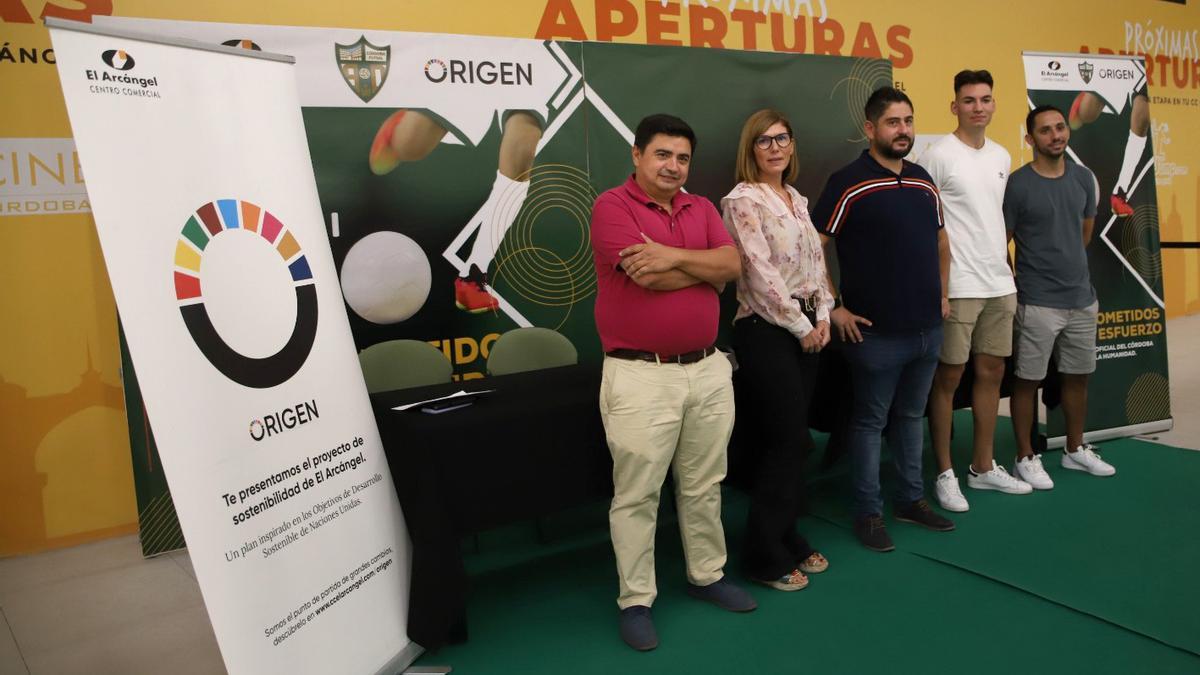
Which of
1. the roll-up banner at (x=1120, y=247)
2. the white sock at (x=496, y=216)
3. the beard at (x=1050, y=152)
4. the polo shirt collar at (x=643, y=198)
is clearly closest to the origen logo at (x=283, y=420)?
the polo shirt collar at (x=643, y=198)

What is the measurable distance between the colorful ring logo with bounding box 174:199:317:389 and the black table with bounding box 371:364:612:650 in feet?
1.39

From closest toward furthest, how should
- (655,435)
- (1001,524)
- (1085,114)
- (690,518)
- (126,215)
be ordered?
(126,215)
(655,435)
(690,518)
(1001,524)
(1085,114)

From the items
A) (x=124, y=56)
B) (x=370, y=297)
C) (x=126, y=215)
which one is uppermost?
(x=124, y=56)

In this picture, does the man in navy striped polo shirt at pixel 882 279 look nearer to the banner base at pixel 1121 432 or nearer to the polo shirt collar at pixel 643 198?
the polo shirt collar at pixel 643 198

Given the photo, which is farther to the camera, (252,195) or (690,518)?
(690,518)

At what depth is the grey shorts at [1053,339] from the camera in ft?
11.5

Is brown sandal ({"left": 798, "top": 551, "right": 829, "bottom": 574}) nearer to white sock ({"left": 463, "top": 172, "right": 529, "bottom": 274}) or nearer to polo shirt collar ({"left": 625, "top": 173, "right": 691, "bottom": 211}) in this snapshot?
polo shirt collar ({"left": 625, "top": 173, "right": 691, "bottom": 211})

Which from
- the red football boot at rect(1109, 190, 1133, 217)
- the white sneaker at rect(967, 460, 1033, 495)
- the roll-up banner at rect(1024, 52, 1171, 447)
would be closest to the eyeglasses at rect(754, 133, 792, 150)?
the white sneaker at rect(967, 460, 1033, 495)

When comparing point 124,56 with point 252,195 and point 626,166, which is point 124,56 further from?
point 626,166

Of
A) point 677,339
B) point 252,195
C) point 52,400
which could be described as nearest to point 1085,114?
point 677,339

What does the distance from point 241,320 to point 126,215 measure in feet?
1.11

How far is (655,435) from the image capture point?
92.0 inches

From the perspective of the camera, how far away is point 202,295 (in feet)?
6.05

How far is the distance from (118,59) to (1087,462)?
3.96 meters
